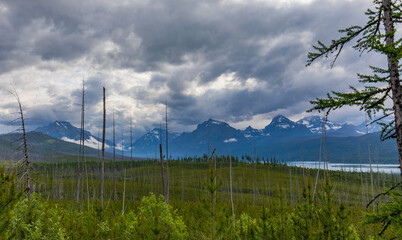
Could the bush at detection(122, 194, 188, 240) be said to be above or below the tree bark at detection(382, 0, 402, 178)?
below

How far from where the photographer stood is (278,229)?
7.90m

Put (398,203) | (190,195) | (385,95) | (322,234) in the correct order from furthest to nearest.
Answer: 1. (190,195)
2. (385,95)
3. (322,234)
4. (398,203)

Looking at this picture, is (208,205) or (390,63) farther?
(390,63)

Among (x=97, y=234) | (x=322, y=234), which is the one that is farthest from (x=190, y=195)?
(x=322, y=234)

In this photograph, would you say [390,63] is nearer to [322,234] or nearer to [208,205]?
[322,234]

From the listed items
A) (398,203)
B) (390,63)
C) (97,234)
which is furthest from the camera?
(97,234)

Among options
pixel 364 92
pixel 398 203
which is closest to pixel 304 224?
pixel 398 203

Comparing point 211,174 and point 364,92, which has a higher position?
point 364,92

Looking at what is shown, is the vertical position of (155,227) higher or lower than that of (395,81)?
lower

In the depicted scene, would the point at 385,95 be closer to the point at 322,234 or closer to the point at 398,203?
the point at 398,203

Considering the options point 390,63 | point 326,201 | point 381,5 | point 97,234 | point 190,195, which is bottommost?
point 190,195

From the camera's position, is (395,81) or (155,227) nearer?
(155,227)

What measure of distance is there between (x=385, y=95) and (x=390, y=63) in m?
1.12

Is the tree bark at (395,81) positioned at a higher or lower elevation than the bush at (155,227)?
higher
